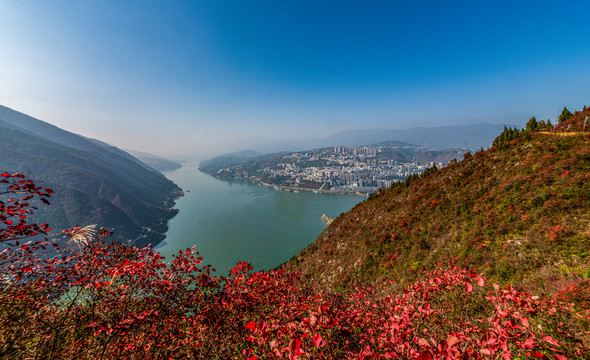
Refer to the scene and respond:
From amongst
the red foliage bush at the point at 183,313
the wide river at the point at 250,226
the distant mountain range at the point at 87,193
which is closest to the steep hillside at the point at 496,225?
the red foliage bush at the point at 183,313

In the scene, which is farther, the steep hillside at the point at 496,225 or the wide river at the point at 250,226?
the wide river at the point at 250,226

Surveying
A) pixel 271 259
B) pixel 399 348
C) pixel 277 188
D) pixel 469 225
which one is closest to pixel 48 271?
pixel 399 348

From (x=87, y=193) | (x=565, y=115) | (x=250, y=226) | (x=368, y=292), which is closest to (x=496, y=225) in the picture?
(x=368, y=292)

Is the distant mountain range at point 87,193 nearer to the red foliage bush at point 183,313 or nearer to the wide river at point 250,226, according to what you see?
the wide river at point 250,226

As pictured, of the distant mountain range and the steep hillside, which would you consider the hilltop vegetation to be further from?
the distant mountain range

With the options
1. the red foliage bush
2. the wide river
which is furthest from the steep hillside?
the wide river

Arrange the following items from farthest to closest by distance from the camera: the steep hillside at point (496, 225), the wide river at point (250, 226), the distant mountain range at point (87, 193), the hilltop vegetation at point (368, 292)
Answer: the distant mountain range at point (87, 193)
the wide river at point (250, 226)
the steep hillside at point (496, 225)
the hilltop vegetation at point (368, 292)

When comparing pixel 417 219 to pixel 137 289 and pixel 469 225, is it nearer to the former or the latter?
pixel 469 225
